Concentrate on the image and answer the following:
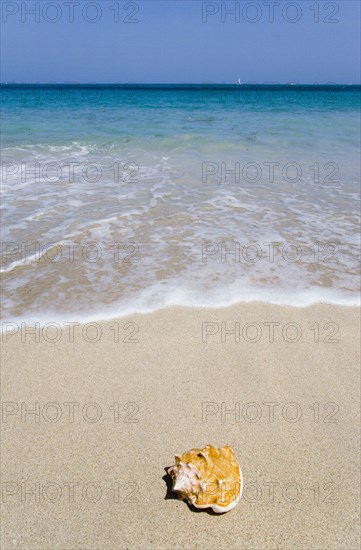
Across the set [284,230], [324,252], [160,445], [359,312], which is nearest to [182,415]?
[160,445]

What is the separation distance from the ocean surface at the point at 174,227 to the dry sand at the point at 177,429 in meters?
0.59

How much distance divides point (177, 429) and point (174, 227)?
4331mm

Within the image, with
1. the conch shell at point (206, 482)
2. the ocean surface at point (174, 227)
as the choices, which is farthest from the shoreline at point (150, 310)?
the conch shell at point (206, 482)

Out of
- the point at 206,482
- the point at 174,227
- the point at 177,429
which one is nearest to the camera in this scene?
the point at 206,482

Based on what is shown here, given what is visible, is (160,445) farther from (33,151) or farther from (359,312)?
(33,151)

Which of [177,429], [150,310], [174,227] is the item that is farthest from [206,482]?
[174,227]

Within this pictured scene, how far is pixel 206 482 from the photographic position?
7.99 ft

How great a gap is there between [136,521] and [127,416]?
2.70 ft

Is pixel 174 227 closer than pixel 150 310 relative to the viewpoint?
No

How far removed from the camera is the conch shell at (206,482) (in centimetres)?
245

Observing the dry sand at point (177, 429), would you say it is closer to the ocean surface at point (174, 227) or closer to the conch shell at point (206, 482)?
the conch shell at point (206, 482)

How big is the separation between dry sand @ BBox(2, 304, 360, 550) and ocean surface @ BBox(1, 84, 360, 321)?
1.95 ft

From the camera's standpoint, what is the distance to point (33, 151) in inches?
544

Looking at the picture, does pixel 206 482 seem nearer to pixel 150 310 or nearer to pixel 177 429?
pixel 177 429
